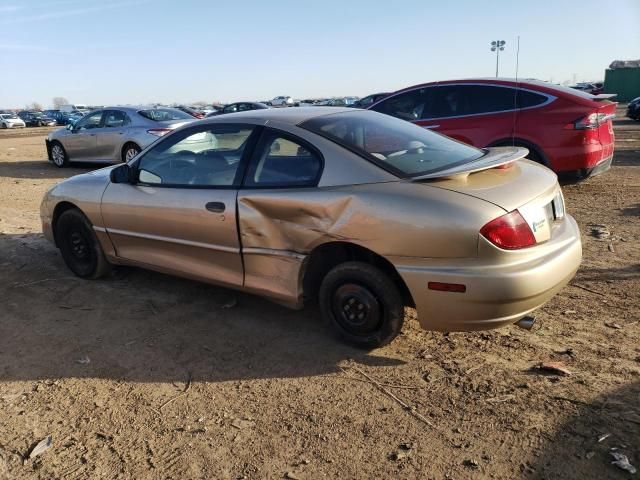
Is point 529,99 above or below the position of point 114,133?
above

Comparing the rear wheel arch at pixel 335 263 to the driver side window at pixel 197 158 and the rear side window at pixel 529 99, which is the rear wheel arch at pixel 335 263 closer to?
the driver side window at pixel 197 158

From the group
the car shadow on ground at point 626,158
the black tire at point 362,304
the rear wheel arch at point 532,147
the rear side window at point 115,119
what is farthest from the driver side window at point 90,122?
the car shadow on ground at point 626,158

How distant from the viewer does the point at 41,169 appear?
43.6 feet

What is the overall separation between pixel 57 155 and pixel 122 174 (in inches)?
401

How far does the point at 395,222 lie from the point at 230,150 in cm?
152

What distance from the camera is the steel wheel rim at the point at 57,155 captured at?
43.1 ft

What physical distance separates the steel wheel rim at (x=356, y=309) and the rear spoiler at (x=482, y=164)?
2.54ft

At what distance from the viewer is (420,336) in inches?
145

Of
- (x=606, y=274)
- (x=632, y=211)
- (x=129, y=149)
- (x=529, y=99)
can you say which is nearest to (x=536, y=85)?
(x=529, y=99)

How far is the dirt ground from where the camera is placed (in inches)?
99.5

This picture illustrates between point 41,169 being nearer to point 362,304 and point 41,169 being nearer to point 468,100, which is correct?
point 468,100

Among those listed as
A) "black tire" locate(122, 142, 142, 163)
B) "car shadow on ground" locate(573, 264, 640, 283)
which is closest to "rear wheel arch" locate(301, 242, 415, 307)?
"car shadow on ground" locate(573, 264, 640, 283)

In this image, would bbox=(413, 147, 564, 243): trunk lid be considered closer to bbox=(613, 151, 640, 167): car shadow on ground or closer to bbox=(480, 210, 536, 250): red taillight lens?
bbox=(480, 210, 536, 250): red taillight lens

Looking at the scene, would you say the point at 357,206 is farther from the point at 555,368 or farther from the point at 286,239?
the point at 555,368
